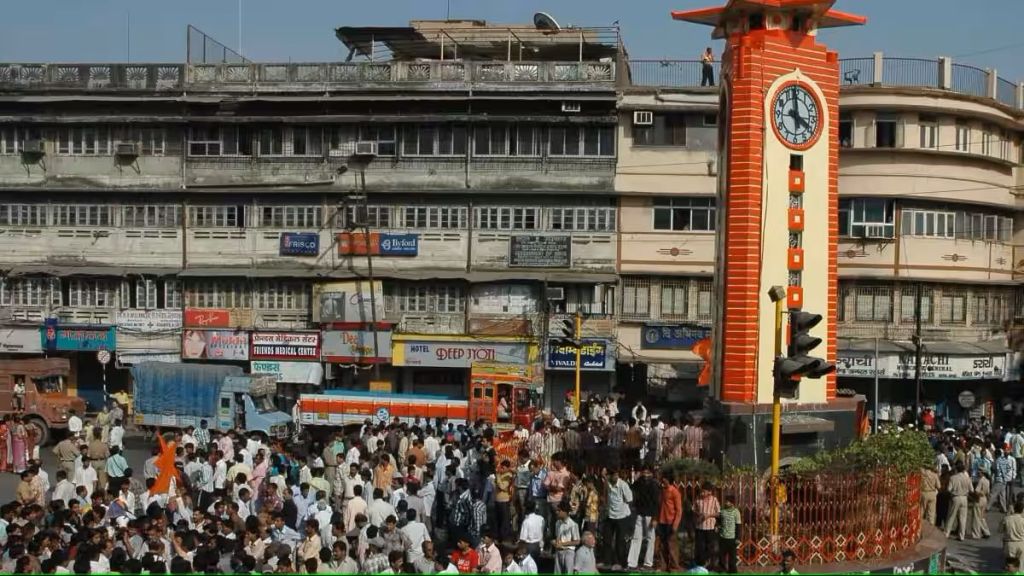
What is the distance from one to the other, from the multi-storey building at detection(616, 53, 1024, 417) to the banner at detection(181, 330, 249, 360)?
37.8ft

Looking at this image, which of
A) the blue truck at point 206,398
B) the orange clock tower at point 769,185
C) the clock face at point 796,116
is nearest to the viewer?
the orange clock tower at point 769,185

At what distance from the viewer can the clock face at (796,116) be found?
→ 20.3m

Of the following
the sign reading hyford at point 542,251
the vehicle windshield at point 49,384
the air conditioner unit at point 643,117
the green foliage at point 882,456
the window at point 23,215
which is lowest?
the vehicle windshield at point 49,384

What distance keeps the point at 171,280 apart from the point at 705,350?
53.9 ft

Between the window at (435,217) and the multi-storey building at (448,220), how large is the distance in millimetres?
60

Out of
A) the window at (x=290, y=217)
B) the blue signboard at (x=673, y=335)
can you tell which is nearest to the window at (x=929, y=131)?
the blue signboard at (x=673, y=335)

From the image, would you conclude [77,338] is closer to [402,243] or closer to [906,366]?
[402,243]

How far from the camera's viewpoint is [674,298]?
35.0 meters

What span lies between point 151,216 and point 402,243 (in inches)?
316

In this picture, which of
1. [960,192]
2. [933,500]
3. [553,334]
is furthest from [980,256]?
[933,500]

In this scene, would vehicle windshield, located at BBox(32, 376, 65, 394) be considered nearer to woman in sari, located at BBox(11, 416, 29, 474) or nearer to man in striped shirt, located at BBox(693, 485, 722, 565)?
woman in sari, located at BBox(11, 416, 29, 474)

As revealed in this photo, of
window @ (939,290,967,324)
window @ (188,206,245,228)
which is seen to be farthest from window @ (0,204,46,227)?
window @ (939,290,967,324)

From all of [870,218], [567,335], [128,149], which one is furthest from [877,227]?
[128,149]

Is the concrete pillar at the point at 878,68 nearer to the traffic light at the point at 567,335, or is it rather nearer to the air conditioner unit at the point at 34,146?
the traffic light at the point at 567,335
